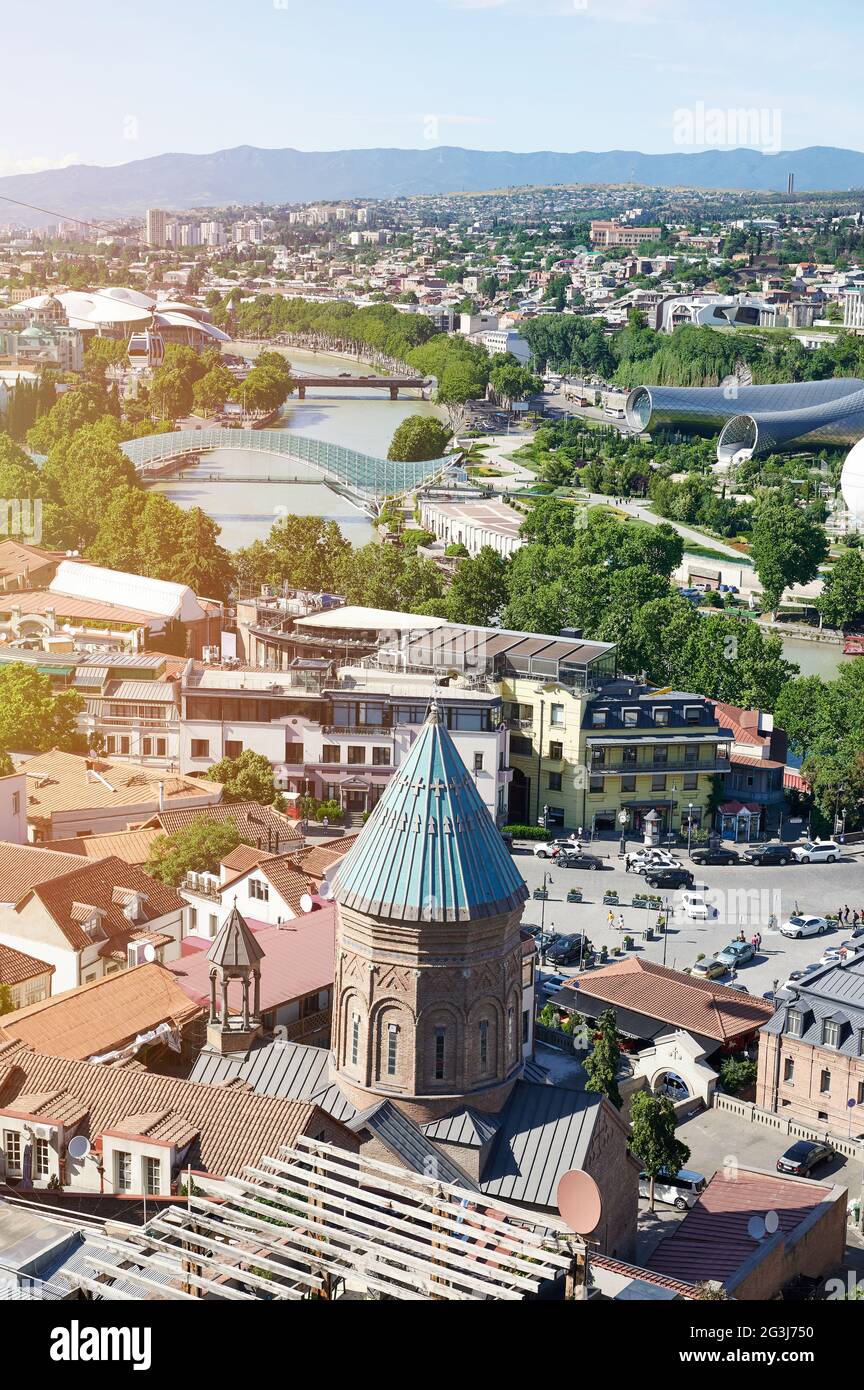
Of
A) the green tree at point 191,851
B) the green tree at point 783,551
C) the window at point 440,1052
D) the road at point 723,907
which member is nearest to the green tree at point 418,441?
the green tree at point 783,551

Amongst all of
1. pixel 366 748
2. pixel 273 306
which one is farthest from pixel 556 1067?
pixel 273 306

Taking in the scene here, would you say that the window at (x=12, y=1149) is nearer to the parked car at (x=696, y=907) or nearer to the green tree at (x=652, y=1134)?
the green tree at (x=652, y=1134)

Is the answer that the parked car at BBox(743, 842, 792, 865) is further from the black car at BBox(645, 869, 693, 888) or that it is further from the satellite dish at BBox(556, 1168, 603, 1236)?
the satellite dish at BBox(556, 1168, 603, 1236)

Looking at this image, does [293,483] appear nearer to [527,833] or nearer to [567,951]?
[527,833]

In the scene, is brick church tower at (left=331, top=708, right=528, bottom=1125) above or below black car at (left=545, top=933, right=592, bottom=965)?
above

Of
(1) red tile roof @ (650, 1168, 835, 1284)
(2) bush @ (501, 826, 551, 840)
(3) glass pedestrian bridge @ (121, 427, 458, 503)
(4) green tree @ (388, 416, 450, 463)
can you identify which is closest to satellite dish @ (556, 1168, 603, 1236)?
(1) red tile roof @ (650, 1168, 835, 1284)
